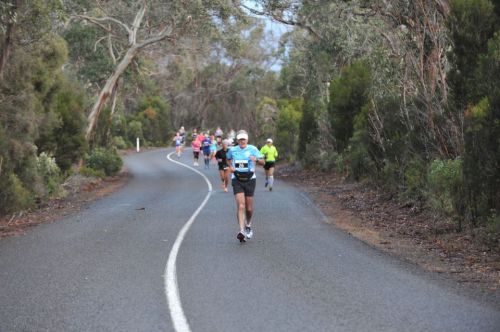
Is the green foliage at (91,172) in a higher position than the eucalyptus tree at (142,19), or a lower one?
lower

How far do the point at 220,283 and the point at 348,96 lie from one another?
20.3 metres

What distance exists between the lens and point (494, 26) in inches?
576

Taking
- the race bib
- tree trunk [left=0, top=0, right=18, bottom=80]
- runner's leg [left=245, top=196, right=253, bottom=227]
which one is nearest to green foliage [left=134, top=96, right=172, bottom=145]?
tree trunk [left=0, top=0, right=18, bottom=80]

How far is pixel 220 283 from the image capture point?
8984mm

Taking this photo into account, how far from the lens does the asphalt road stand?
7086 mm

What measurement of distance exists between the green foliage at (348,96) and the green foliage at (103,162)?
12.0 metres

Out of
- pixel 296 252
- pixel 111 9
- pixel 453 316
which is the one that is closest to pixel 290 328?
pixel 453 316

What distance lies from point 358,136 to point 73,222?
1159 cm

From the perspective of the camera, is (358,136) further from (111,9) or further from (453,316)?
(453,316)

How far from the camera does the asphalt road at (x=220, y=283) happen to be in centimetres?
709

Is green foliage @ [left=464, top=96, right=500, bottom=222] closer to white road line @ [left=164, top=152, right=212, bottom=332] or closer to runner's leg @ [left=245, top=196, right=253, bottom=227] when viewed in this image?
runner's leg @ [left=245, top=196, right=253, bottom=227]

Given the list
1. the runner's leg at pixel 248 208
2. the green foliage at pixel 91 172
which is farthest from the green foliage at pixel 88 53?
the runner's leg at pixel 248 208

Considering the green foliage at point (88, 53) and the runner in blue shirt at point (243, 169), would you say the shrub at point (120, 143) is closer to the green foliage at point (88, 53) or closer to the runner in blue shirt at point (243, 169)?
the green foliage at point (88, 53)

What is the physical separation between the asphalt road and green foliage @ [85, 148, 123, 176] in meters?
19.3
